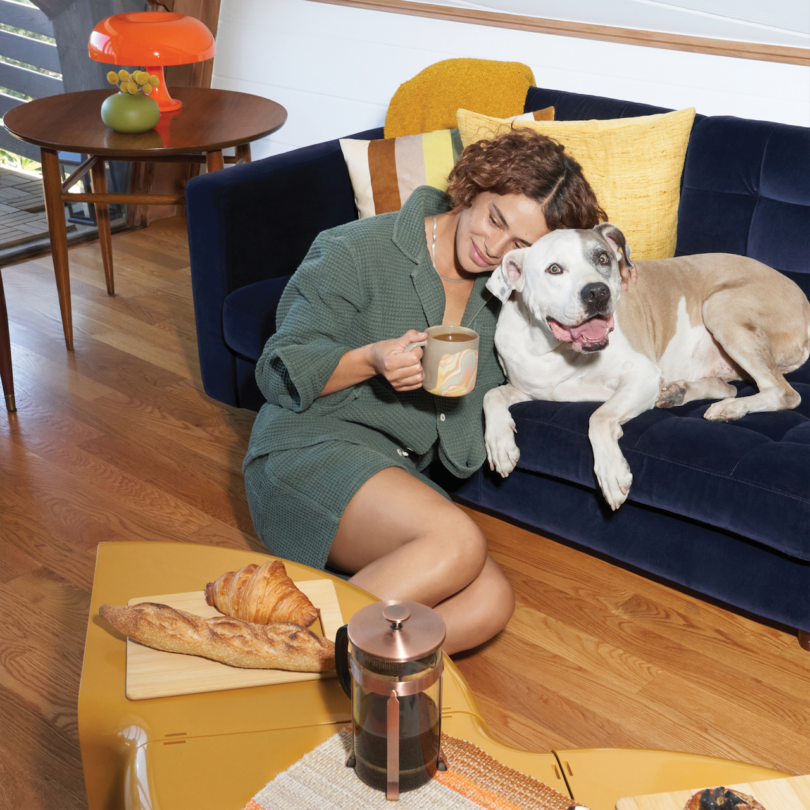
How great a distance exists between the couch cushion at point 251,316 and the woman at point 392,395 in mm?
568

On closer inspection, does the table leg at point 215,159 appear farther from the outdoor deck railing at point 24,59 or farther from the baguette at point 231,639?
the baguette at point 231,639

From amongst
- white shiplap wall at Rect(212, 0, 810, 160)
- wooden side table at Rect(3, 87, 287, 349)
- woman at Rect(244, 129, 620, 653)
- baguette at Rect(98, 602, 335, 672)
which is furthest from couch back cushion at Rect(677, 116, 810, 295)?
baguette at Rect(98, 602, 335, 672)

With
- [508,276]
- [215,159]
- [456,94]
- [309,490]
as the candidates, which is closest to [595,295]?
[508,276]

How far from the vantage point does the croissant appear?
49.3 inches

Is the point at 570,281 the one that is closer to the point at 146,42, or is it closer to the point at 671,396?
the point at 671,396

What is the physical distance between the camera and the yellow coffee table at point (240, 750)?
41.0 inches

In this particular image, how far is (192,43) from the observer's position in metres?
3.38

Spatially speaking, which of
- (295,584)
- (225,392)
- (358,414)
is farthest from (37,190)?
(295,584)

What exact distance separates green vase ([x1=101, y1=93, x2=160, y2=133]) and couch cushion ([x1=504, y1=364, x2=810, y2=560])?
1.94 m

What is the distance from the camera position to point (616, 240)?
1.97 m

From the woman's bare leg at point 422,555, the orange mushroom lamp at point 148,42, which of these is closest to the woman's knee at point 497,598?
the woman's bare leg at point 422,555

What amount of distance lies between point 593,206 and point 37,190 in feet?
11.2

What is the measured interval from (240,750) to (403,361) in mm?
756

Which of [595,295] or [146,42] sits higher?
[146,42]
